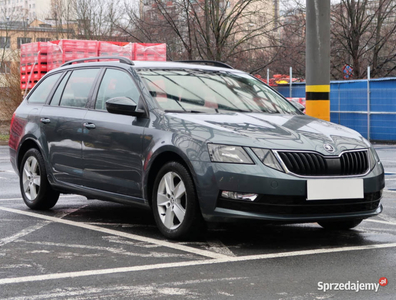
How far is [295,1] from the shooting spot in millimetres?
33688

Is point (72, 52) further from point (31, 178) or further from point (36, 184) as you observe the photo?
point (36, 184)

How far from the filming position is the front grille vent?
577cm

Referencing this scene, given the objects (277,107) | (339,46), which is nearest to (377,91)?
(339,46)

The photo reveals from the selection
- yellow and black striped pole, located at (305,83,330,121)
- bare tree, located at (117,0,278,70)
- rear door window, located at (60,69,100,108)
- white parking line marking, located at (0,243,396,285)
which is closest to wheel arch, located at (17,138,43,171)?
rear door window, located at (60,69,100,108)

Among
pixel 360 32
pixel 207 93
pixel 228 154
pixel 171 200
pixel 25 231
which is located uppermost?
pixel 360 32

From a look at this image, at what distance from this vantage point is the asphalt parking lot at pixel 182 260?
451 centimetres

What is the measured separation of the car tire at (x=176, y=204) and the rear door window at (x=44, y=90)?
8.92ft

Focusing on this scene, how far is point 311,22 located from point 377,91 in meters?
13.8

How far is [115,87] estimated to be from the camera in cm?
731

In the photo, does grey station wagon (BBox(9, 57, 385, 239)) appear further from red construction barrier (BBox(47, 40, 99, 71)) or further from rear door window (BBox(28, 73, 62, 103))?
red construction barrier (BBox(47, 40, 99, 71))

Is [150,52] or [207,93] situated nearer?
[207,93]

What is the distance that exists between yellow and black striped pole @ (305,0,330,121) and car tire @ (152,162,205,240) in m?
4.11

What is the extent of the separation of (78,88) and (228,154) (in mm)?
2693

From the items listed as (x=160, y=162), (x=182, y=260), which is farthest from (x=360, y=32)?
(x=182, y=260)
